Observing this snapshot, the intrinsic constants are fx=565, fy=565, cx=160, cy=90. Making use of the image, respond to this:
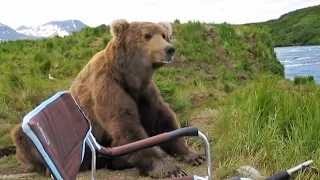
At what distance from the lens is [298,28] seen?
5034cm

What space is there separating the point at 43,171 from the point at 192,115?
255 cm

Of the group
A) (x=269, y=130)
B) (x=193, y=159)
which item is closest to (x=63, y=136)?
(x=193, y=159)

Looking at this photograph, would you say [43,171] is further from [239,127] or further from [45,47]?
[45,47]

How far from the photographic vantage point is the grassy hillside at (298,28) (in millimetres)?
45344

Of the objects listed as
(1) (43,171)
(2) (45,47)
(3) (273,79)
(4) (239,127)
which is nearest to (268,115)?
(4) (239,127)

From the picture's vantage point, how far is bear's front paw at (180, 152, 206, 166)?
470 centimetres

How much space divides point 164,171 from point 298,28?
48.0 meters

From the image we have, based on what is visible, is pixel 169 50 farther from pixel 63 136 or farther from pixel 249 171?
pixel 63 136

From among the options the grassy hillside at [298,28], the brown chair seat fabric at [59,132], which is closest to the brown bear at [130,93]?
the brown chair seat fabric at [59,132]

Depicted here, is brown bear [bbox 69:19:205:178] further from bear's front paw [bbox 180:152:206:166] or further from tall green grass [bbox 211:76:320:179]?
tall green grass [bbox 211:76:320:179]

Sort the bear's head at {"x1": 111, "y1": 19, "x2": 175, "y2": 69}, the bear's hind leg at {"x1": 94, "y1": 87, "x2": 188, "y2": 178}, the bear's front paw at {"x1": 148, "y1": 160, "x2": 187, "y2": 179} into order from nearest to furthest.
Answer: the bear's front paw at {"x1": 148, "y1": 160, "x2": 187, "y2": 179}
the bear's hind leg at {"x1": 94, "y1": 87, "x2": 188, "y2": 178}
the bear's head at {"x1": 111, "y1": 19, "x2": 175, "y2": 69}

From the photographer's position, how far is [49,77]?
11.2 m

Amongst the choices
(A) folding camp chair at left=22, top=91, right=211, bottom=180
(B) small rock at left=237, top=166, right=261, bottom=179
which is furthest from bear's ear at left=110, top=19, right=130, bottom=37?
(A) folding camp chair at left=22, top=91, right=211, bottom=180

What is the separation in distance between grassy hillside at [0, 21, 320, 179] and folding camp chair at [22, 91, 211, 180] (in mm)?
1372
